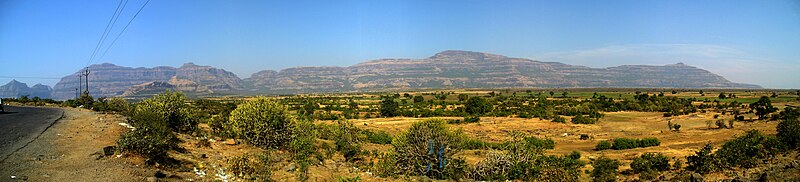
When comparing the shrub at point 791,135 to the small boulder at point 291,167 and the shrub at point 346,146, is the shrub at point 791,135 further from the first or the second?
the small boulder at point 291,167

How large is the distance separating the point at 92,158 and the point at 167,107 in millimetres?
10739

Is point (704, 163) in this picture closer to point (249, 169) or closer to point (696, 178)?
point (696, 178)

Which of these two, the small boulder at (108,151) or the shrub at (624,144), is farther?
the shrub at (624,144)

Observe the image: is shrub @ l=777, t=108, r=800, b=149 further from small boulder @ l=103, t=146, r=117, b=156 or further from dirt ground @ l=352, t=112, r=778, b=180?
small boulder @ l=103, t=146, r=117, b=156

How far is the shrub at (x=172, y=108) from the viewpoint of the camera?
73.1 feet

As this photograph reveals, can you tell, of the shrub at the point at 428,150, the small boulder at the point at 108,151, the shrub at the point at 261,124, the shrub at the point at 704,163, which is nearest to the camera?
the small boulder at the point at 108,151

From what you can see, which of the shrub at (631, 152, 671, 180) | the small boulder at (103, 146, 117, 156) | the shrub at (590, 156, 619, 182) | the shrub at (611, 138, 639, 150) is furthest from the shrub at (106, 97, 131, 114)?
the shrub at (611, 138, 639, 150)

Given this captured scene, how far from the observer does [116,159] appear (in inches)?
514

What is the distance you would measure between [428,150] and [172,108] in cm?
1472

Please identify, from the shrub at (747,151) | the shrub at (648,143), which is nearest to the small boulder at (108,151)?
the shrub at (747,151)

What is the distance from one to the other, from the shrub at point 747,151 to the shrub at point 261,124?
830 inches

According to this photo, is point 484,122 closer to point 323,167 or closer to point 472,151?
point 472,151

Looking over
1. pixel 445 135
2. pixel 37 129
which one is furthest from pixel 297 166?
pixel 37 129

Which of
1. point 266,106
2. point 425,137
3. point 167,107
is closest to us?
Answer: point 425,137
